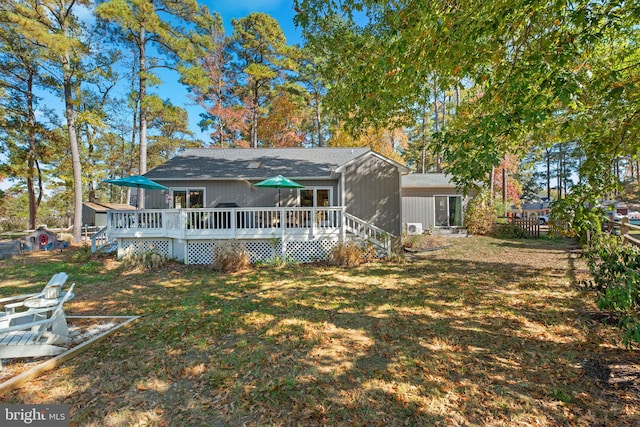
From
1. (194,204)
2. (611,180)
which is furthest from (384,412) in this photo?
(194,204)

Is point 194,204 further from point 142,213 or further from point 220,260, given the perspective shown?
point 220,260

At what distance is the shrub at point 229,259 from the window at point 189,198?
4.76 metres

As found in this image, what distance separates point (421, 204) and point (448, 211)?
1.62 metres

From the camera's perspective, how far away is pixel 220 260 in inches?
324

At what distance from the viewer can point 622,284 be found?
10.3 feet

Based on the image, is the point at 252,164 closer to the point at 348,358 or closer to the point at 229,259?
the point at 229,259

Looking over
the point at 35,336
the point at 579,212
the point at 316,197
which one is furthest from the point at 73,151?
the point at 579,212

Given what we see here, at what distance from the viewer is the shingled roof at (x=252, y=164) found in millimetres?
12000

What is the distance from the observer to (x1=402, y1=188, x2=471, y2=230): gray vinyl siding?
52.3 feet

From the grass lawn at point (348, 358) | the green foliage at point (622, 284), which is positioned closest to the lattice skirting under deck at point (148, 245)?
the grass lawn at point (348, 358)

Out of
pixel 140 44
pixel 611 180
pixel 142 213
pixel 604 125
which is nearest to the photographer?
pixel 611 180

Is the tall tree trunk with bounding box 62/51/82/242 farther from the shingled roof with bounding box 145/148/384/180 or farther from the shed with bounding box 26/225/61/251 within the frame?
the shingled roof with bounding box 145/148/384/180

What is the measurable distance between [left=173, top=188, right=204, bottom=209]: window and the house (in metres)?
0.04

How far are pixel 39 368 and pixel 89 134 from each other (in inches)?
1061
